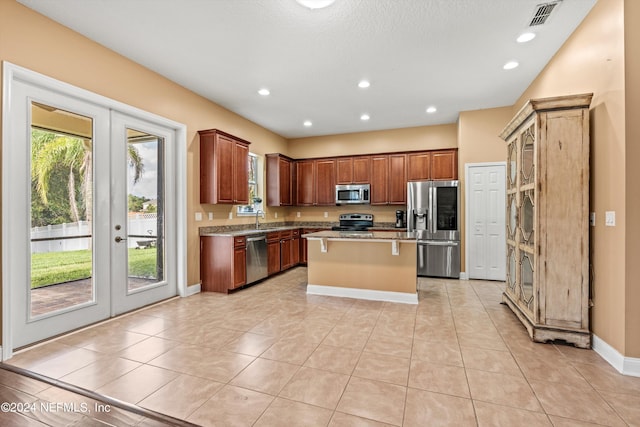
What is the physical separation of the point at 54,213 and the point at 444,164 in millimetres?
6069

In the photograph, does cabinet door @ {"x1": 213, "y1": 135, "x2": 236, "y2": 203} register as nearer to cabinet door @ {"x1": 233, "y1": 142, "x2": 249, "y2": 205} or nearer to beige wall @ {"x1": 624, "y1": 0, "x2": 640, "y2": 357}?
cabinet door @ {"x1": 233, "y1": 142, "x2": 249, "y2": 205}

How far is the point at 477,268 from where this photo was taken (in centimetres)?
534

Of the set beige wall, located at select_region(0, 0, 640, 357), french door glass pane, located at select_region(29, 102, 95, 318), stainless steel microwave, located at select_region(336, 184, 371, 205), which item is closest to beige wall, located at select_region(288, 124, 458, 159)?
stainless steel microwave, located at select_region(336, 184, 371, 205)

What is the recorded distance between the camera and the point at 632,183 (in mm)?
2217

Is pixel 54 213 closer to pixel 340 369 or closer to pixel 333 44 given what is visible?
pixel 340 369

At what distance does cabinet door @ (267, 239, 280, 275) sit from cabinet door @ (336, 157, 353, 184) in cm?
210

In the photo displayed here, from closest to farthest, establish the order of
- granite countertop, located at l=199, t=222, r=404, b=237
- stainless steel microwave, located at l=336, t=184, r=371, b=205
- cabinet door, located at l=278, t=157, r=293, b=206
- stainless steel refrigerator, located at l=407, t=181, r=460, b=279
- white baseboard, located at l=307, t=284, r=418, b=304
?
white baseboard, located at l=307, t=284, r=418, b=304 → granite countertop, located at l=199, t=222, r=404, b=237 → stainless steel refrigerator, located at l=407, t=181, r=460, b=279 → stainless steel microwave, located at l=336, t=184, r=371, b=205 → cabinet door, located at l=278, t=157, r=293, b=206

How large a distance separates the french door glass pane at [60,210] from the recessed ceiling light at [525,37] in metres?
4.71

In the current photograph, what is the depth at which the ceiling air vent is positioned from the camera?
2.62m

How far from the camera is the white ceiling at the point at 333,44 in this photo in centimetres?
265

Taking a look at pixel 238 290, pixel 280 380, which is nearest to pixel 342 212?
pixel 238 290

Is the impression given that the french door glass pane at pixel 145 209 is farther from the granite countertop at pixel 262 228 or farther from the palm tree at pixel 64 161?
the granite countertop at pixel 262 228

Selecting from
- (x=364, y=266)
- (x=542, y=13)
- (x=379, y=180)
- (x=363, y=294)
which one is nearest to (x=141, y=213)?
(x=364, y=266)

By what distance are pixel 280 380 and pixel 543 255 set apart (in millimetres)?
2599
